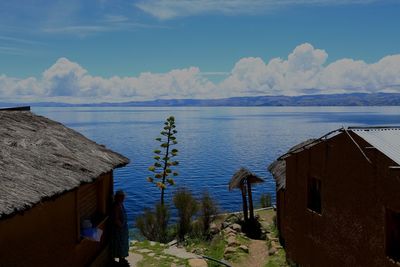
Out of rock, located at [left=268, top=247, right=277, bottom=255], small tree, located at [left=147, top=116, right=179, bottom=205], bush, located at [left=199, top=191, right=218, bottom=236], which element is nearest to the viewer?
rock, located at [left=268, top=247, right=277, bottom=255]

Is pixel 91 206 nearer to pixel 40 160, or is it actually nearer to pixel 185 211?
pixel 40 160

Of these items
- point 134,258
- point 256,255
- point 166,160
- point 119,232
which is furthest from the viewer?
point 166,160

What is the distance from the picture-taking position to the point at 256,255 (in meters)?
18.3

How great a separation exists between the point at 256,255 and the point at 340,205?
6.54 m

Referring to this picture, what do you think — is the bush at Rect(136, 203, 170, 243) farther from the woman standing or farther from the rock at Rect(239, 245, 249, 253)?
the woman standing

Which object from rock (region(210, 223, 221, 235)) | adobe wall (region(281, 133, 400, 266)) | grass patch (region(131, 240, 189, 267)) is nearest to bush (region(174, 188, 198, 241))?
rock (region(210, 223, 221, 235))

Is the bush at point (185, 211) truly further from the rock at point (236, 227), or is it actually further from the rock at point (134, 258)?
the rock at point (134, 258)

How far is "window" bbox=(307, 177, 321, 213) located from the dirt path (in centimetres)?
374

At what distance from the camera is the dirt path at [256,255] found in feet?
55.8

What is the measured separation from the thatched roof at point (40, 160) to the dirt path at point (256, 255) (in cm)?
808

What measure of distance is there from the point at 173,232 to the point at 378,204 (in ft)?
47.5

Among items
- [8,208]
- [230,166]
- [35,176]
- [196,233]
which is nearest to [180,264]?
[35,176]

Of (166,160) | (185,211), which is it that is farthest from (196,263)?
(166,160)

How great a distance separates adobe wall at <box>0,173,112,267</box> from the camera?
6457 mm
